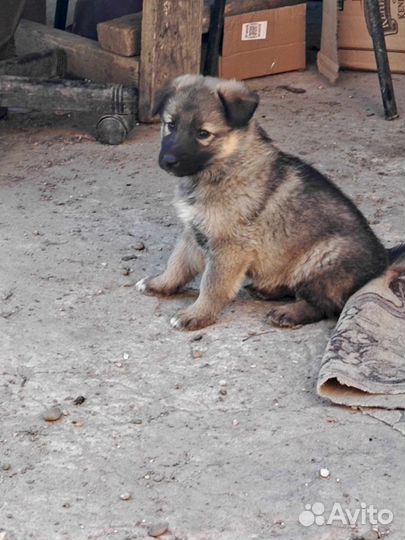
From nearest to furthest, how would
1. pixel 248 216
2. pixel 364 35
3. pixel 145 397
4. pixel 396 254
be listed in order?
pixel 145 397 → pixel 248 216 → pixel 396 254 → pixel 364 35

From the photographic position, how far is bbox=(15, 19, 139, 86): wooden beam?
21.8 feet

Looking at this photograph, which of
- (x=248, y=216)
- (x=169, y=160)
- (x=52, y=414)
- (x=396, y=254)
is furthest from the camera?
(x=396, y=254)

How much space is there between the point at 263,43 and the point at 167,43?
1.07m

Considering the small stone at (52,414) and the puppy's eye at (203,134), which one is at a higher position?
the puppy's eye at (203,134)

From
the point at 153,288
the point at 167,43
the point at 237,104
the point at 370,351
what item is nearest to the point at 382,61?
the point at 167,43

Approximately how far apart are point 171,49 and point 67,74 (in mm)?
1026

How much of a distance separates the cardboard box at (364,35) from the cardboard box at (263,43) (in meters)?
0.29

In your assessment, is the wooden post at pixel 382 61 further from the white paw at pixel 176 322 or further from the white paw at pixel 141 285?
the white paw at pixel 176 322

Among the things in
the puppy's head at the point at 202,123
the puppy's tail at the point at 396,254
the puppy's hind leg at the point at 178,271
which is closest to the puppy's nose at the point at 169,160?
the puppy's head at the point at 202,123

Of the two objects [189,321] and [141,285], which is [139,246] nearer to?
[141,285]

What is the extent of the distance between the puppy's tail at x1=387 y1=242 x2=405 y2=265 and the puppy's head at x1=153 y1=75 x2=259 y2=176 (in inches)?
31.8

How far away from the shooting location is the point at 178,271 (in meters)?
4.69

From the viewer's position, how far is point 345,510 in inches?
128

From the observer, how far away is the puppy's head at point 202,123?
4352 mm
